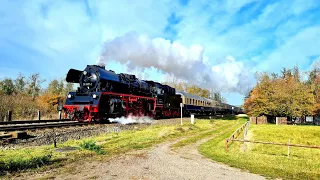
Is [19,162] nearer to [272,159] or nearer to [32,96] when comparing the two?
[272,159]

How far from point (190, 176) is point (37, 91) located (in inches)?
2558

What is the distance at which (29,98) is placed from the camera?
4212 centimetres

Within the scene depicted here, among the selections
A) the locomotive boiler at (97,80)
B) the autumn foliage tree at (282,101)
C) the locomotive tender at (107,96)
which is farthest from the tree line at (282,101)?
the locomotive boiler at (97,80)

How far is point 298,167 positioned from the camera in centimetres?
1041

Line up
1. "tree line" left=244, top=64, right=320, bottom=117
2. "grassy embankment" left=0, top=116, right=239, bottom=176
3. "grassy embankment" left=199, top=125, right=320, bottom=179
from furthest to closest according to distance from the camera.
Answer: "tree line" left=244, top=64, right=320, bottom=117 → "grassy embankment" left=199, top=125, right=320, bottom=179 → "grassy embankment" left=0, top=116, right=239, bottom=176

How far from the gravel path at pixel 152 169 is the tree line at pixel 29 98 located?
2548 centimetres

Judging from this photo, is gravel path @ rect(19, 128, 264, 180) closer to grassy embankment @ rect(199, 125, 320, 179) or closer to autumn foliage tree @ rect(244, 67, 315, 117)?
grassy embankment @ rect(199, 125, 320, 179)

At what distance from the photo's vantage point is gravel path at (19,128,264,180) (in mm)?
7590

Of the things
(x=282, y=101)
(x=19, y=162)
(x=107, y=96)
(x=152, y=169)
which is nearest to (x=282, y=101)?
(x=282, y=101)

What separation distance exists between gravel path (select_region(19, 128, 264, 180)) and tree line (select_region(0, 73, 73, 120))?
25.5m

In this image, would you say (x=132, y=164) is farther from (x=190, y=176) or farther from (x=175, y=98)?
(x=175, y=98)

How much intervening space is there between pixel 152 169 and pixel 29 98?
4008 centimetres

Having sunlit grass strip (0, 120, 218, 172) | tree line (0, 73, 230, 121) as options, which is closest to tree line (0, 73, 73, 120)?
tree line (0, 73, 230, 121)

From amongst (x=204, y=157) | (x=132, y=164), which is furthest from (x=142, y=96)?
(x=132, y=164)
